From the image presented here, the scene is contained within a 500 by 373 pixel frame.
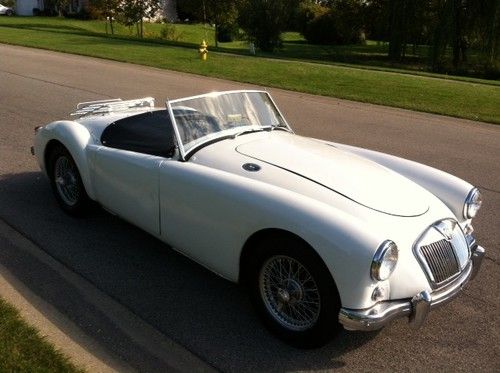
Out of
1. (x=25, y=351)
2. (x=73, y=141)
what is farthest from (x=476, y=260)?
(x=73, y=141)

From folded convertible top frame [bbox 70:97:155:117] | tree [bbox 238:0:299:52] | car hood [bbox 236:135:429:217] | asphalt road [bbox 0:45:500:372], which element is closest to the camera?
asphalt road [bbox 0:45:500:372]

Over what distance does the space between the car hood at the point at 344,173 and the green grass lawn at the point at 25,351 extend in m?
1.87

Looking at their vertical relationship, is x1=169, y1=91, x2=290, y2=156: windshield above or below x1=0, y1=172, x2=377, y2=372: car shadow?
above

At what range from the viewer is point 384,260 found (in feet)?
9.54

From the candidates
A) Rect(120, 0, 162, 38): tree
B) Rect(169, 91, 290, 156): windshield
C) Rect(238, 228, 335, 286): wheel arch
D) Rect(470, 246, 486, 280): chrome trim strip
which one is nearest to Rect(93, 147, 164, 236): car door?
Rect(169, 91, 290, 156): windshield

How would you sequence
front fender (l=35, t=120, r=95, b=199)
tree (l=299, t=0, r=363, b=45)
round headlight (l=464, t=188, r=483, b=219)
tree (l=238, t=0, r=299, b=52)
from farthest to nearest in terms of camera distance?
tree (l=299, t=0, r=363, b=45), tree (l=238, t=0, r=299, b=52), front fender (l=35, t=120, r=95, b=199), round headlight (l=464, t=188, r=483, b=219)

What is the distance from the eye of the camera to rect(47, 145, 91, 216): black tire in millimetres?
4934

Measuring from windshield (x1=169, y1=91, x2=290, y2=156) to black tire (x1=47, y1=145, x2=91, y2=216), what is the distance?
4.32 feet

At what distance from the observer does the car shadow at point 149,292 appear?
3242 millimetres

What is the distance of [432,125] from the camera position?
1082 centimetres

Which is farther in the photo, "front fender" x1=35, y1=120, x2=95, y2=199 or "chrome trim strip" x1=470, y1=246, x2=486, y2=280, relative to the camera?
"front fender" x1=35, y1=120, x2=95, y2=199

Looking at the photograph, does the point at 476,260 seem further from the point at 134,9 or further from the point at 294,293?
the point at 134,9

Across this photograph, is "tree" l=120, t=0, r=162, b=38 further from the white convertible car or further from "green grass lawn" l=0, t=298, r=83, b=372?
"green grass lawn" l=0, t=298, r=83, b=372

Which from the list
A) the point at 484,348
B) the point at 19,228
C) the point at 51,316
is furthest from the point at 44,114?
the point at 484,348
